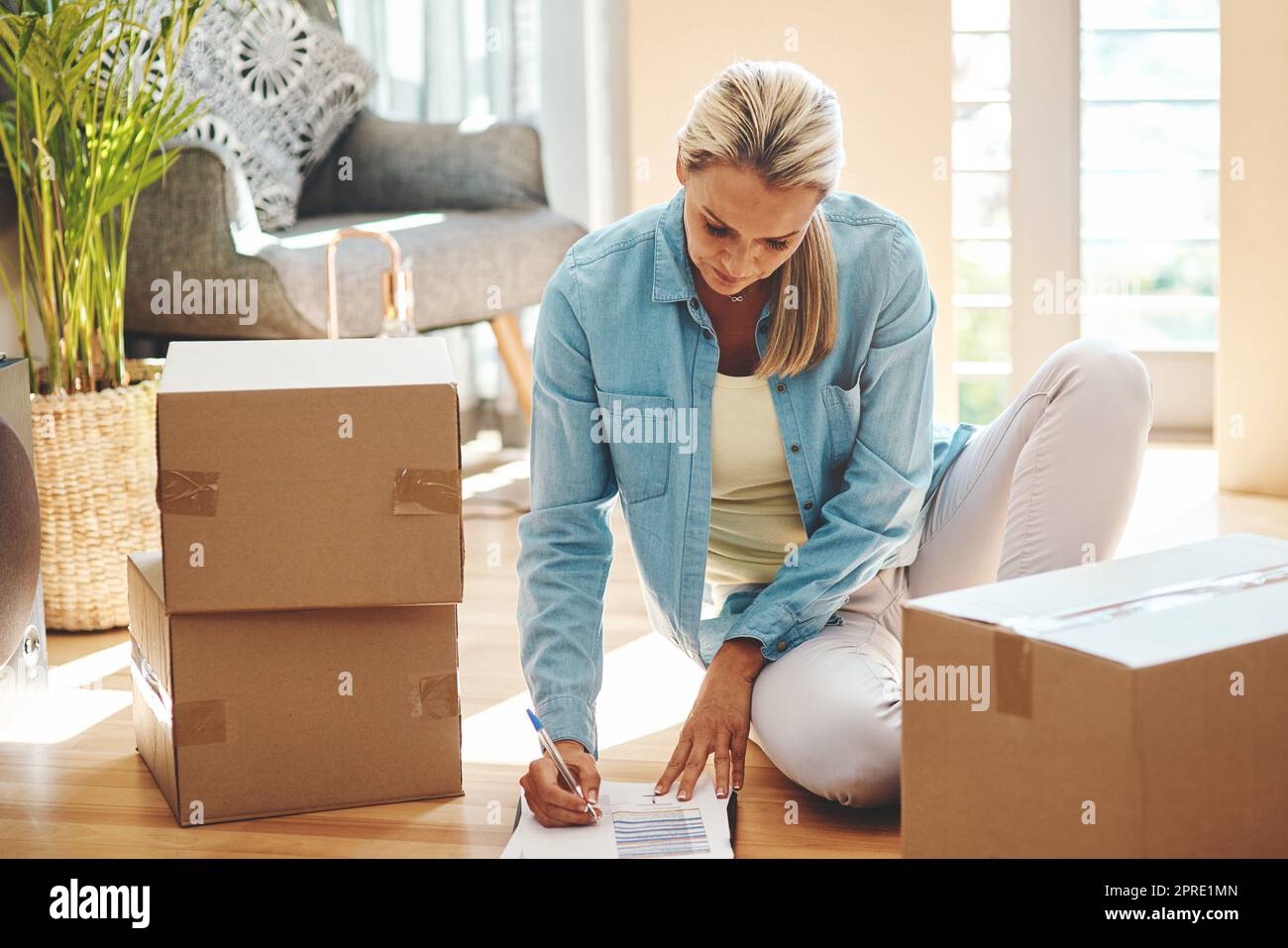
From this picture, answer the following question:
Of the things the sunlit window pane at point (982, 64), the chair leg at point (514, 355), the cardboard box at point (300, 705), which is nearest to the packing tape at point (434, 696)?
the cardboard box at point (300, 705)

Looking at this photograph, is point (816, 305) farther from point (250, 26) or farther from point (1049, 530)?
point (250, 26)

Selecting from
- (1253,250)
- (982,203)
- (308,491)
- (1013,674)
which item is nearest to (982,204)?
(982,203)

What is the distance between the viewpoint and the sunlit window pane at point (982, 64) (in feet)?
9.55

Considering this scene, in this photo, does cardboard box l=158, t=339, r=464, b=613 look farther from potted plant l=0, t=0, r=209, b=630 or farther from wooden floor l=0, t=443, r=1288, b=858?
potted plant l=0, t=0, r=209, b=630

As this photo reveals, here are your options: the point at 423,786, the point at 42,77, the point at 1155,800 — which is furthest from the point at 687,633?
the point at 42,77

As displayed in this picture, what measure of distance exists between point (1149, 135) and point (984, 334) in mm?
503

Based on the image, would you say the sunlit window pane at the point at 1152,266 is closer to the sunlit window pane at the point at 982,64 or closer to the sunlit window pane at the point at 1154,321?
the sunlit window pane at the point at 1154,321

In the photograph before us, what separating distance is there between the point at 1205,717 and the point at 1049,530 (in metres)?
0.44

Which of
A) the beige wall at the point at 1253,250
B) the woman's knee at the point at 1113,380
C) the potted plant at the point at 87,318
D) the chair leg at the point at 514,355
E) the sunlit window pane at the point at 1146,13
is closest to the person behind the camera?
the woman's knee at the point at 1113,380

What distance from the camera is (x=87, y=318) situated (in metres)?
1.99

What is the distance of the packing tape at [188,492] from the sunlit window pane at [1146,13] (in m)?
2.23

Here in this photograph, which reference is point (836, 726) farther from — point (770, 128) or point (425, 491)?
point (770, 128)

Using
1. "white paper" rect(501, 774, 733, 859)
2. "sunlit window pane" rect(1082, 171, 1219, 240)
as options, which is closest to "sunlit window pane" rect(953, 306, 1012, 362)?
"sunlit window pane" rect(1082, 171, 1219, 240)

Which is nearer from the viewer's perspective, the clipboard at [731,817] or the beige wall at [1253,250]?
the clipboard at [731,817]
